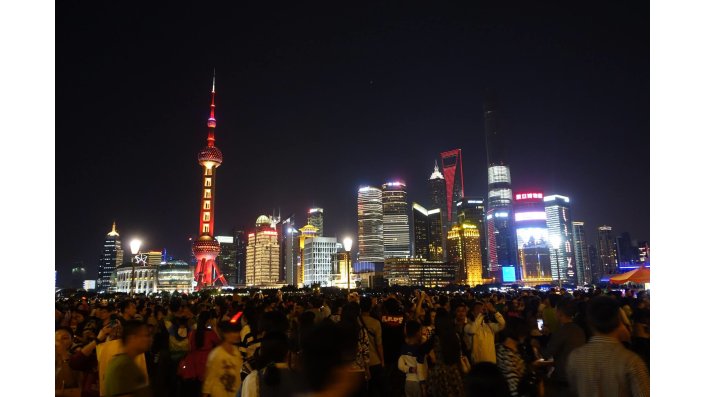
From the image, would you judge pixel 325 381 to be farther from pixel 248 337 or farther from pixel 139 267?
pixel 139 267

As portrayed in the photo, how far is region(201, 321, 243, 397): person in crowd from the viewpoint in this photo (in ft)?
15.8

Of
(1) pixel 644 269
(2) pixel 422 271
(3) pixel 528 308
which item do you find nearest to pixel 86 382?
(3) pixel 528 308

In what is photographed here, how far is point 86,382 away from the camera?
6.16 metres

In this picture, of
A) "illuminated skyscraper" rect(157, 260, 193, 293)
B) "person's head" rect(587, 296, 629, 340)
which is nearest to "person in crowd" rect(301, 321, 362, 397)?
"person's head" rect(587, 296, 629, 340)

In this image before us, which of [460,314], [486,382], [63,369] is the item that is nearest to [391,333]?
[460,314]

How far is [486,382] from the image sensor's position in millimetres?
2793

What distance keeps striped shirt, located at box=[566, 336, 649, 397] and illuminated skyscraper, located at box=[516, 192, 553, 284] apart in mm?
155495

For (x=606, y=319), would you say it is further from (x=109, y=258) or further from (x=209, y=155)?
(x=109, y=258)

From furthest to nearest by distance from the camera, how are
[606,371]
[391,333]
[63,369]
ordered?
[391,333], [63,369], [606,371]

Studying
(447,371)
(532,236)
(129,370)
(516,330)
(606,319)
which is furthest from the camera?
(532,236)

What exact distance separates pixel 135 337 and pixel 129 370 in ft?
0.99

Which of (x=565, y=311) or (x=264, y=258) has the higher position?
(x=565, y=311)

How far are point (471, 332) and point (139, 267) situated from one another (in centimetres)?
12388

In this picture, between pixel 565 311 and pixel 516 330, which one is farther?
pixel 565 311
